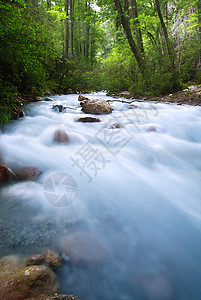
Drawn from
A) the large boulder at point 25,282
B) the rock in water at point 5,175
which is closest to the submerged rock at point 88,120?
the rock in water at point 5,175

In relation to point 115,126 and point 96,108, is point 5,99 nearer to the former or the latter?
point 115,126

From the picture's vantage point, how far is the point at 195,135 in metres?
4.09

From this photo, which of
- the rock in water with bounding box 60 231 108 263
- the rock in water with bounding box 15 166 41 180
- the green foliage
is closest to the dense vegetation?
the green foliage

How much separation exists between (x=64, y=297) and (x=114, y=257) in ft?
1.65

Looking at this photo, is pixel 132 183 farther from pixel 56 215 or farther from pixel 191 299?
pixel 191 299

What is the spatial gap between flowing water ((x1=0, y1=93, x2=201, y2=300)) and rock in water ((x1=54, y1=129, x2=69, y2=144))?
108 mm

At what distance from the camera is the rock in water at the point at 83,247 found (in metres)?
1.43

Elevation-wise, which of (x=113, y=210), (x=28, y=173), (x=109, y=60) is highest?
(x=109, y=60)

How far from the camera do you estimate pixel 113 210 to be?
1976 millimetres

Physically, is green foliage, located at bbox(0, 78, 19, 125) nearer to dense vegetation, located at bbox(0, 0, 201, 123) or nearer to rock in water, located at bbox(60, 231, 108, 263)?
dense vegetation, located at bbox(0, 0, 201, 123)

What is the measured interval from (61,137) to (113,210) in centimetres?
216

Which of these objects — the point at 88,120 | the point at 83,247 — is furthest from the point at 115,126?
the point at 83,247

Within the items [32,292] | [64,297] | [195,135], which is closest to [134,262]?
[64,297]

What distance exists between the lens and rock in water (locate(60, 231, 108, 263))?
1.43m
